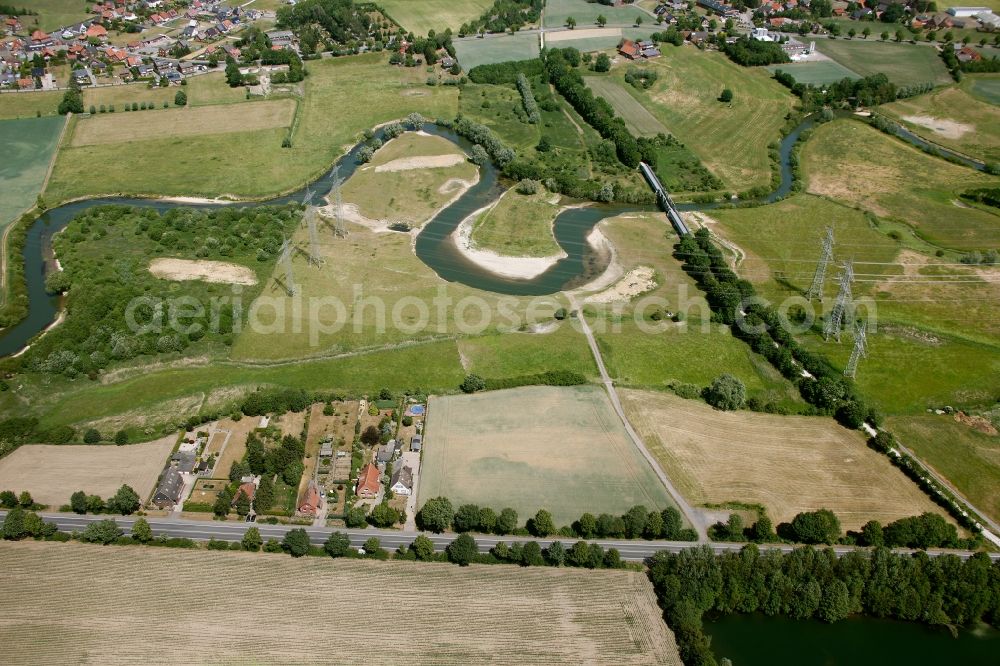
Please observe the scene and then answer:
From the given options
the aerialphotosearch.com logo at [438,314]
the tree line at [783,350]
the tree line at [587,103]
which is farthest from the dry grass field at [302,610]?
the tree line at [587,103]

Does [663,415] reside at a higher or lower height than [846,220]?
lower

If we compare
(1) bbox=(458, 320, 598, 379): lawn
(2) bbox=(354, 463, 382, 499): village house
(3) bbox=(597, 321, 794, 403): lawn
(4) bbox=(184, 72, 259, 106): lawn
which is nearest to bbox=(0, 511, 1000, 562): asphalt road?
(2) bbox=(354, 463, 382, 499): village house

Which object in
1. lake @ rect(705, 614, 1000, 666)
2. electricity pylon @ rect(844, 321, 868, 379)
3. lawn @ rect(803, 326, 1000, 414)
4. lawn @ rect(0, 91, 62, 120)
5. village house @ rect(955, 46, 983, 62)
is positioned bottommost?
lake @ rect(705, 614, 1000, 666)

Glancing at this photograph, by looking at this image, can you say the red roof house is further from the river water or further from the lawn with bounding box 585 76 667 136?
the river water

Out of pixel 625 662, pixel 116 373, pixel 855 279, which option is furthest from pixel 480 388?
pixel 855 279

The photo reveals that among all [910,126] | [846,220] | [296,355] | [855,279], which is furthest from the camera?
[910,126]

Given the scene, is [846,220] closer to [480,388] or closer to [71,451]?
[480,388]

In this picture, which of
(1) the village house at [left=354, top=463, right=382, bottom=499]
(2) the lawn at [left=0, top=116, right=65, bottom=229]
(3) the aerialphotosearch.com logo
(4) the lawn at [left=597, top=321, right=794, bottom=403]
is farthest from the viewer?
(2) the lawn at [left=0, top=116, right=65, bottom=229]
